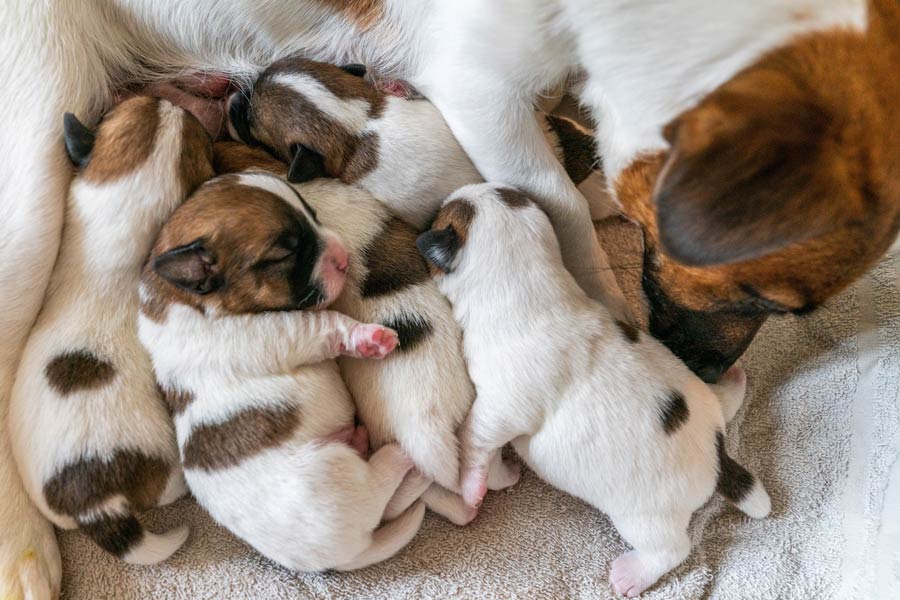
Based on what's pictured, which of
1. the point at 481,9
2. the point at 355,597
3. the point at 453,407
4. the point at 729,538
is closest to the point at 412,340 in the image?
the point at 453,407

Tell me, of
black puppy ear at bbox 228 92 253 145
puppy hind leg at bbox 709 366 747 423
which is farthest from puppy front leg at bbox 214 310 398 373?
puppy hind leg at bbox 709 366 747 423

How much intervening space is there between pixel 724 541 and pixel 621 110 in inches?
37.7

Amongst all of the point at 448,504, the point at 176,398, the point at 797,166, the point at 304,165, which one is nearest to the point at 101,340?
the point at 176,398

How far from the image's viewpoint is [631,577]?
5.17ft

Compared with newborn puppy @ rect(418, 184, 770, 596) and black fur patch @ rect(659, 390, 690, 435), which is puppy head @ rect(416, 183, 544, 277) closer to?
newborn puppy @ rect(418, 184, 770, 596)

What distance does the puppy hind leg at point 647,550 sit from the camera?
4.99 ft

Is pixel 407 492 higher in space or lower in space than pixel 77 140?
lower

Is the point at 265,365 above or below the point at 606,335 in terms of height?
below

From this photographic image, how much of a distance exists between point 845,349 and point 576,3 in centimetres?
111

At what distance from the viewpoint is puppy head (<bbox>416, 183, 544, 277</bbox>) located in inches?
61.7

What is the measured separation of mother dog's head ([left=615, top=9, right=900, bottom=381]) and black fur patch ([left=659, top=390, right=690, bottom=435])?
33 centimetres

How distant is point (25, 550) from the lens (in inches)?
58.9

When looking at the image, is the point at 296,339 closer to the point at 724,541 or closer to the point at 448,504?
the point at 448,504

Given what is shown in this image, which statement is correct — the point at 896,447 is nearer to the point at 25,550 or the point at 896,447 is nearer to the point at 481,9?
the point at 481,9
